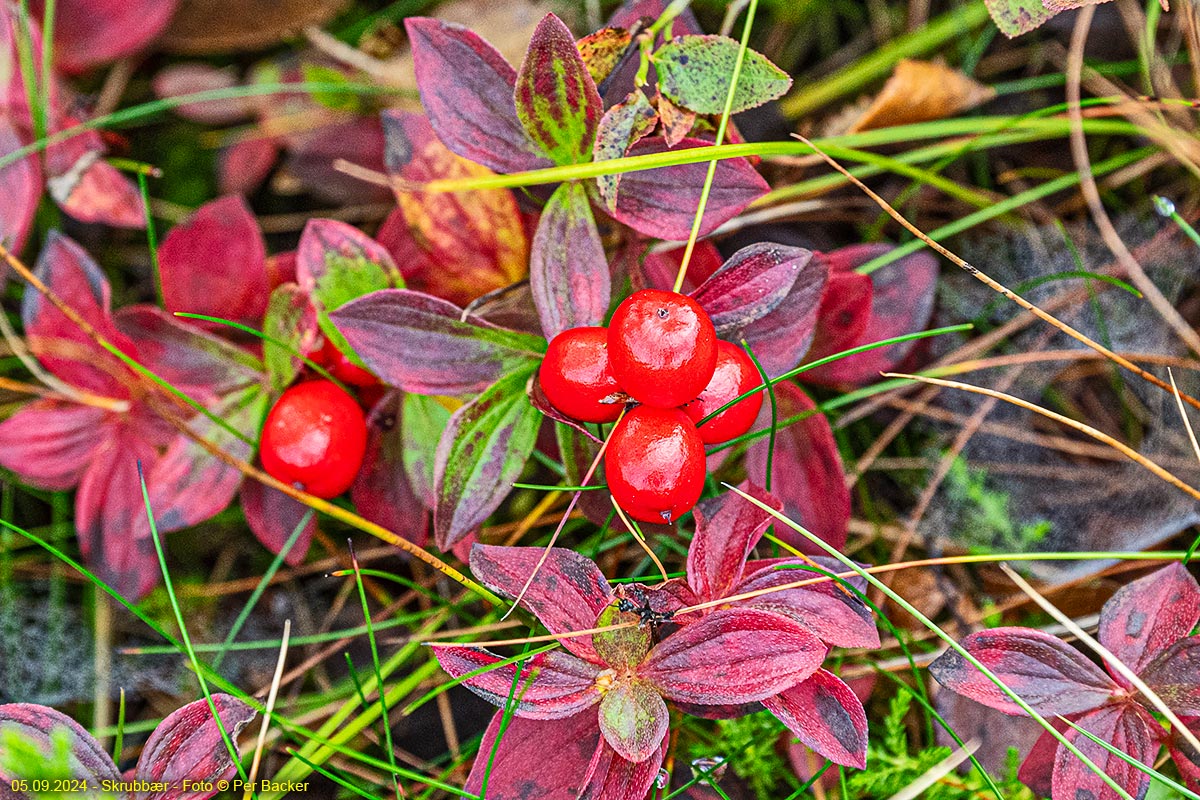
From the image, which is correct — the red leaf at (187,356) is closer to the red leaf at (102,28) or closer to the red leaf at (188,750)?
the red leaf at (188,750)

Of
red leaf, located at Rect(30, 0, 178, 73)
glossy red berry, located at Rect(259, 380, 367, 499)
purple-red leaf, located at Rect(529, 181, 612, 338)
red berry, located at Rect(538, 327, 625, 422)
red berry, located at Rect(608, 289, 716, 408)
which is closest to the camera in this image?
red berry, located at Rect(608, 289, 716, 408)

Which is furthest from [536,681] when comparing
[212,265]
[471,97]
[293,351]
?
[212,265]

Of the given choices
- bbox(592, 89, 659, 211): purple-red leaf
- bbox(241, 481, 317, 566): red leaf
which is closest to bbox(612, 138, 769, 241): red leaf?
bbox(592, 89, 659, 211): purple-red leaf

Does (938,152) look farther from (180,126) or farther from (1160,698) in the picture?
(180,126)

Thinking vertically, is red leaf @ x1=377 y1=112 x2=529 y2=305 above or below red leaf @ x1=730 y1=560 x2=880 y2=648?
above

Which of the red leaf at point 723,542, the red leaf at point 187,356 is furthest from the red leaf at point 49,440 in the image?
the red leaf at point 723,542

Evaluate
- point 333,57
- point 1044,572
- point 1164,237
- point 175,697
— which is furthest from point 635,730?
point 333,57

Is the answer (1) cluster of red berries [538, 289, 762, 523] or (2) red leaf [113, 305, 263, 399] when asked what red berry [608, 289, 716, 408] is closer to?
(1) cluster of red berries [538, 289, 762, 523]

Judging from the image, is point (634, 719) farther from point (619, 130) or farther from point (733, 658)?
point (619, 130)
